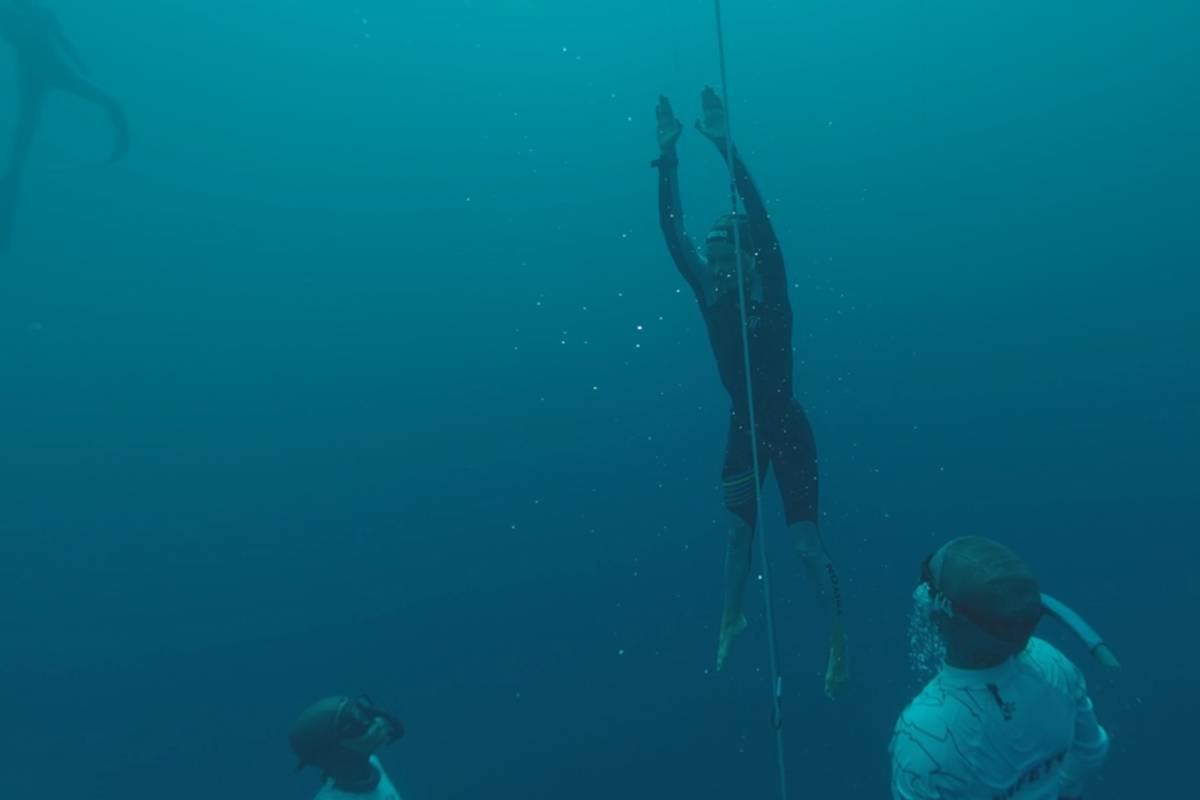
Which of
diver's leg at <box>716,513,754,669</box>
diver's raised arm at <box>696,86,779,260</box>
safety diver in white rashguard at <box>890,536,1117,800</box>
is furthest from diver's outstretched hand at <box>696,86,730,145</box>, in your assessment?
safety diver in white rashguard at <box>890,536,1117,800</box>

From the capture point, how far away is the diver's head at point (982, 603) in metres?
1.39

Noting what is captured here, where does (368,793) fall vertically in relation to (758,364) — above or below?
below

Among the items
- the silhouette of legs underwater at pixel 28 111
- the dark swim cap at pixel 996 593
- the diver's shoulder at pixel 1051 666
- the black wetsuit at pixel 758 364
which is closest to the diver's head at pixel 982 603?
the dark swim cap at pixel 996 593

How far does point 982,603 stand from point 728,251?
7.07 ft

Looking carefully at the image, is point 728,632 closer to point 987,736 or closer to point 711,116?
point 987,736

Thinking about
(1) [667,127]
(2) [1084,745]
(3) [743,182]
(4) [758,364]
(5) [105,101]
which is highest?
(5) [105,101]

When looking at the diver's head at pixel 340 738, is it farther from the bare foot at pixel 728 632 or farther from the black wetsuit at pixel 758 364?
the black wetsuit at pixel 758 364

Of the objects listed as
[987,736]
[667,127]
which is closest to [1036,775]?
[987,736]

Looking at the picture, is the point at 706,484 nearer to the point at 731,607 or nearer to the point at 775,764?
the point at 775,764

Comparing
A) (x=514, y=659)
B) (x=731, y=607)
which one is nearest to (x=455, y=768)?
(x=514, y=659)

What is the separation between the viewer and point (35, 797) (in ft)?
19.5

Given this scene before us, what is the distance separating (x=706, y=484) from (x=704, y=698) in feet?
5.44

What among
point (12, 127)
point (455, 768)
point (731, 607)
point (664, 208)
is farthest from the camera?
point (12, 127)

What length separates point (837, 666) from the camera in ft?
10.7
